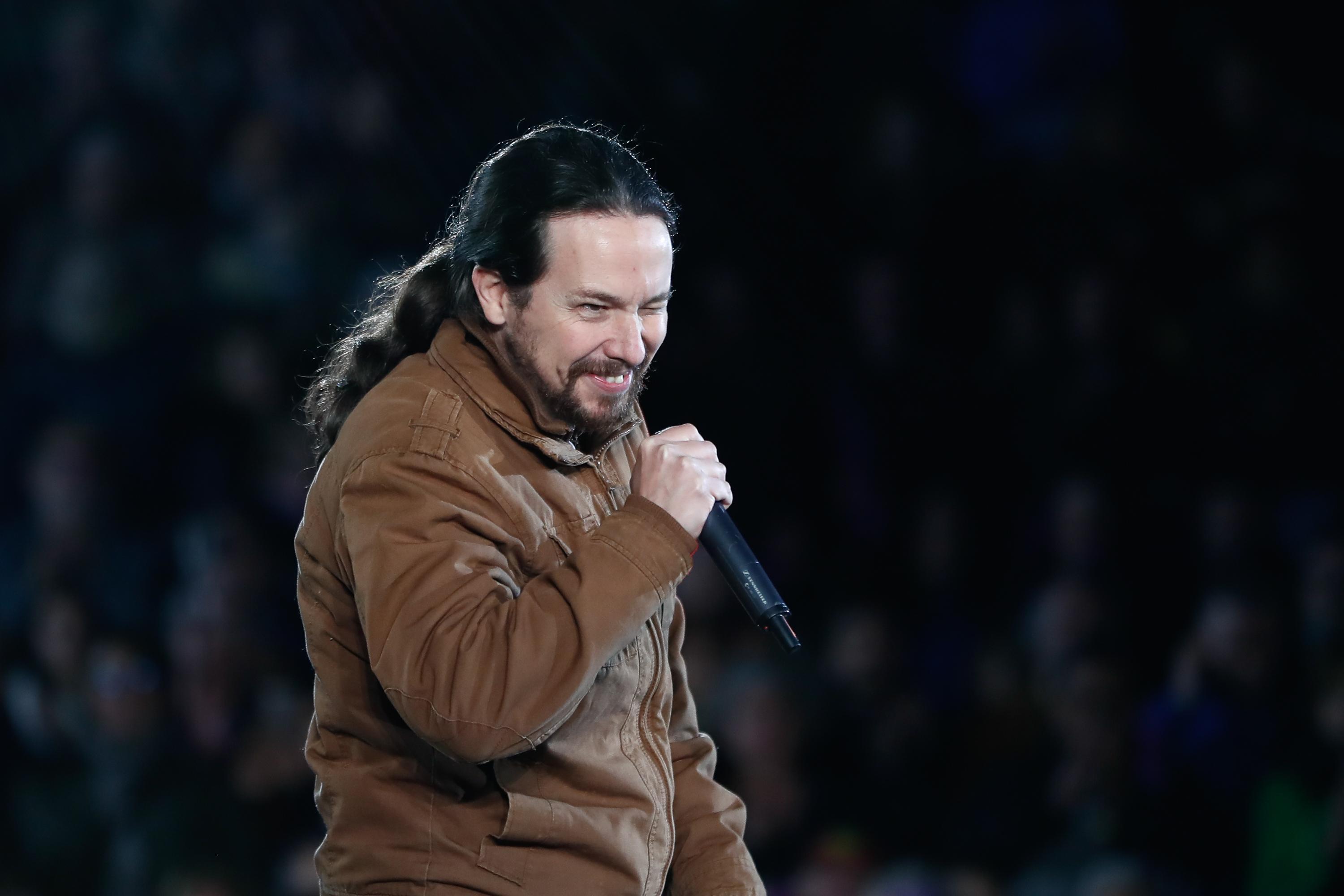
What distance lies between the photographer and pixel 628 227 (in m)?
1.56

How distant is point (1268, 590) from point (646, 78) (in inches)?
77.1

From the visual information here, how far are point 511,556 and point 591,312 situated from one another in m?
0.28

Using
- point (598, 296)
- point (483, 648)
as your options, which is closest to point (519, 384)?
point (598, 296)

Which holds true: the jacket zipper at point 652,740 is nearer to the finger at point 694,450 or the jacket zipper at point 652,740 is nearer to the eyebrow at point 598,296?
the finger at point 694,450

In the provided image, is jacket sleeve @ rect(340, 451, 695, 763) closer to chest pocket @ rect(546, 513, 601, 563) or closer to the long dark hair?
chest pocket @ rect(546, 513, 601, 563)

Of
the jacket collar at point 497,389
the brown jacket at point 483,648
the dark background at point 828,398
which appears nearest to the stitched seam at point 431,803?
the brown jacket at point 483,648

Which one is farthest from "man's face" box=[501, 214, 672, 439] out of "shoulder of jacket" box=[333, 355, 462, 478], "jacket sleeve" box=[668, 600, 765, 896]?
"jacket sleeve" box=[668, 600, 765, 896]

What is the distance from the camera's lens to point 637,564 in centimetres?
137

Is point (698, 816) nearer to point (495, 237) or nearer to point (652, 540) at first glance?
point (652, 540)

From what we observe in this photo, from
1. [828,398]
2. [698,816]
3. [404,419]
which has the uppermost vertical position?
[404,419]

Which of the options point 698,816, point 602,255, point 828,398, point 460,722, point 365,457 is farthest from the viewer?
point 828,398

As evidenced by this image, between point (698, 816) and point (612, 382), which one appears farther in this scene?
point (698, 816)

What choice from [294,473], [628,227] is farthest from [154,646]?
[628,227]

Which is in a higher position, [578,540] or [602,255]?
[602,255]
